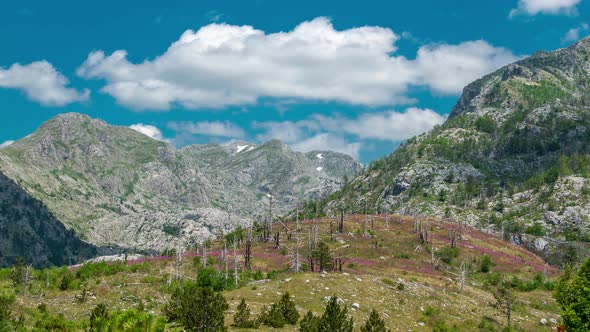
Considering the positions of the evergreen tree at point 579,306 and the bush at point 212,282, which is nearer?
the evergreen tree at point 579,306

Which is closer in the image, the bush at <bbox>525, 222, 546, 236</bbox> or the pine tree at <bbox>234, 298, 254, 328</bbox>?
the pine tree at <bbox>234, 298, 254, 328</bbox>

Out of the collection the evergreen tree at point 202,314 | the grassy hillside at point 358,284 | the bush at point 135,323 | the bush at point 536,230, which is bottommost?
the grassy hillside at point 358,284

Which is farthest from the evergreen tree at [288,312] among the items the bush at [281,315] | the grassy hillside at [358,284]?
the grassy hillside at [358,284]

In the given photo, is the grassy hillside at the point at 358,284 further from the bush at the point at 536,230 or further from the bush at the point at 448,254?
the bush at the point at 536,230

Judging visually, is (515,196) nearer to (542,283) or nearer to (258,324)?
(542,283)

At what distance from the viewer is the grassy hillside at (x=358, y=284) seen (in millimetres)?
43031

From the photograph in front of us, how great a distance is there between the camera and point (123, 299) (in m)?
49.6

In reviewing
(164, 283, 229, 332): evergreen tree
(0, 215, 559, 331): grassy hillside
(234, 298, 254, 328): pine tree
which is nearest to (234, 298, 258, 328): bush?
(234, 298, 254, 328): pine tree

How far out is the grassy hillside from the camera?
4303 cm

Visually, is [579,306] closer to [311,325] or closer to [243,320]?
[311,325]

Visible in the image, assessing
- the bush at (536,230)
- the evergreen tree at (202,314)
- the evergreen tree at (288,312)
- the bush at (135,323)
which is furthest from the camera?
the bush at (536,230)

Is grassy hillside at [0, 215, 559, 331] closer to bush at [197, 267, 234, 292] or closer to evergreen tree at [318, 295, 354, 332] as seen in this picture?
bush at [197, 267, 234, 292]

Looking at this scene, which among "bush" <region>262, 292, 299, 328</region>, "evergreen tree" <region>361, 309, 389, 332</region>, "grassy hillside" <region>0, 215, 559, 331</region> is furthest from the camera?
"grassy hillside" <region>0, 215, 559, 331</region>

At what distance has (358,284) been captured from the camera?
161ft
